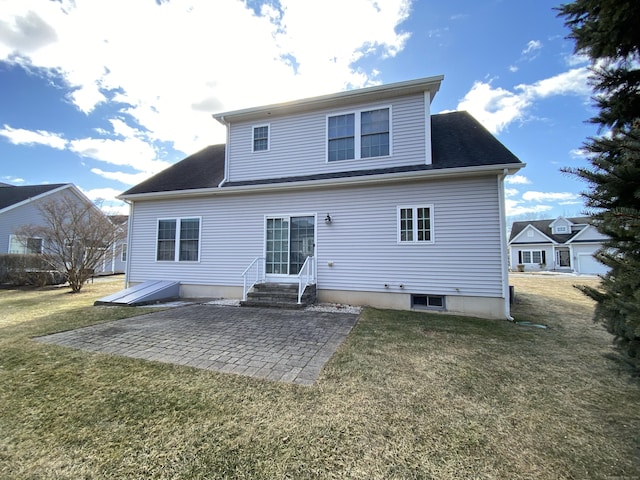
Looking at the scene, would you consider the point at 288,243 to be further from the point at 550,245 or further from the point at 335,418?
the point at 550,245

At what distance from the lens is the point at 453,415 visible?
251 centimetres

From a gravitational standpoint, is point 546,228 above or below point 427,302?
above

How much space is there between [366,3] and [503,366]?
907 centimetres

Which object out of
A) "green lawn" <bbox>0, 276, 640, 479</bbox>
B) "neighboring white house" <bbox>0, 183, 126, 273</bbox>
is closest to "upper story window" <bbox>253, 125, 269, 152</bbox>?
"green lawn" <bbox>0, 276, 640, 479</bbox>

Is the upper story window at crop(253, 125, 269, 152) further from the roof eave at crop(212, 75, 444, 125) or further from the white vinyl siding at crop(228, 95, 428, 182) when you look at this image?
the roof eave at crop(212, 75, 444, 125)

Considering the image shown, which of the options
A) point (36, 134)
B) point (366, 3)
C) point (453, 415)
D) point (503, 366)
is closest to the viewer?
point (453, 415)

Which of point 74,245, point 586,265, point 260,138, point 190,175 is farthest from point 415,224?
point 586,265

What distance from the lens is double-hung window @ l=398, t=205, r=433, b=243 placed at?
734cm

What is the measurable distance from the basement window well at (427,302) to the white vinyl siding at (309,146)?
3.85 m

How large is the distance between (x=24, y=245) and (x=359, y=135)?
18385 mm

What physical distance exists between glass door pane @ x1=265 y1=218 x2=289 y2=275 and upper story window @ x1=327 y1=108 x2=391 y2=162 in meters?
2.71

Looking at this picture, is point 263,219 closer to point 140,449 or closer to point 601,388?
point 140,449

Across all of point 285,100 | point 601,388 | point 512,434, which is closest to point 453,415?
point 512,434

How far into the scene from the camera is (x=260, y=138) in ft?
31.0
